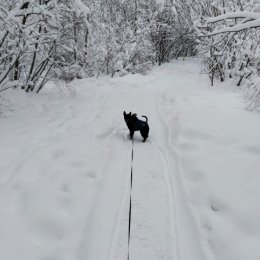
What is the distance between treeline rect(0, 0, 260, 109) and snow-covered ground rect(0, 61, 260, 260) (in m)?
1.62

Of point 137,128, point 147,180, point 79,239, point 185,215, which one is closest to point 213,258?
point 185,215

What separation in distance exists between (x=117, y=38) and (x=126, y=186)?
17.6m

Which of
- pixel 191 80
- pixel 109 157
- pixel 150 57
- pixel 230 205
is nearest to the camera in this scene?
pixel 230 205

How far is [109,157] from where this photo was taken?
286 inches

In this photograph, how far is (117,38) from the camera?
21953mm

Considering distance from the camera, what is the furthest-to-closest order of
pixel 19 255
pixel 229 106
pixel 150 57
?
pixel 150 57 < pixel 229 106 < pixel 19 255

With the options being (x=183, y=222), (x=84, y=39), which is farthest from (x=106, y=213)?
(x=84, y=39)

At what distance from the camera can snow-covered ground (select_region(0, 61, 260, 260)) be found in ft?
14.0

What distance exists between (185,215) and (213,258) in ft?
3.33

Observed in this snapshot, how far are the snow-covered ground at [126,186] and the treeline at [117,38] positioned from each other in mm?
1623

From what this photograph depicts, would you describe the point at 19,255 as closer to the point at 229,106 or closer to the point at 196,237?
the point at 196,237

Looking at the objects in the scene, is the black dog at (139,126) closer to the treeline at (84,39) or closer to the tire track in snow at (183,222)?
the tire track in snow at (183,222)

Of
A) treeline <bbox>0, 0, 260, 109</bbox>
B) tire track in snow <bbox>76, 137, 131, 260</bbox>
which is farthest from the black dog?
treeline <bbox>0, 0, 260, 109</bbox>

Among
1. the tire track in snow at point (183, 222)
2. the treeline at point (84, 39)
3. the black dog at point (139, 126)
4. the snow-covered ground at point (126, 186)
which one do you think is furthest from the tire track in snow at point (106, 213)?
the treeline at point (84, 39)
